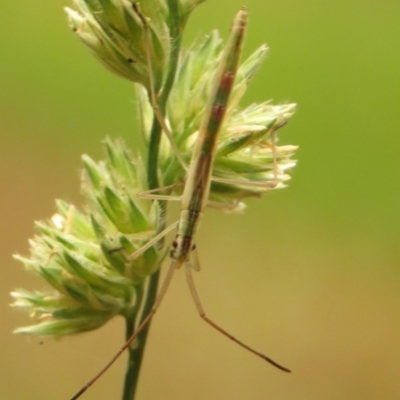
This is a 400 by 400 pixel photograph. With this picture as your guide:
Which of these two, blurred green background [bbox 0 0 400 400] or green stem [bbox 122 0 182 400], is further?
blurred green background [bbox 0 0 400 400]

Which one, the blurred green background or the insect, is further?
the blurred green background

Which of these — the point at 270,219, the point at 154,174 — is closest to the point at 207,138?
the point at 154,174

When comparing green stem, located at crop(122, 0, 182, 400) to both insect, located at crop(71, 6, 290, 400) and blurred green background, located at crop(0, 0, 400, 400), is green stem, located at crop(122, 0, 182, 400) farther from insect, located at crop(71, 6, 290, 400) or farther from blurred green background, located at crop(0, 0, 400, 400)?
blurred green background, located at crop(0, 0, 400, 400)

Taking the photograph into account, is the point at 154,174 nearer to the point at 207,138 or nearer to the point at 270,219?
the point at 207,138

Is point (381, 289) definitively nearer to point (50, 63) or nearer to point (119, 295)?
point (50, 63)

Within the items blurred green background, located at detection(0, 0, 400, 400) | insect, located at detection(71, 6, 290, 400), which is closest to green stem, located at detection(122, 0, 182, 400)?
insect, located at detection(71, 6, 290, 400)

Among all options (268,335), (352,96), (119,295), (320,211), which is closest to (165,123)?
(119,295)
